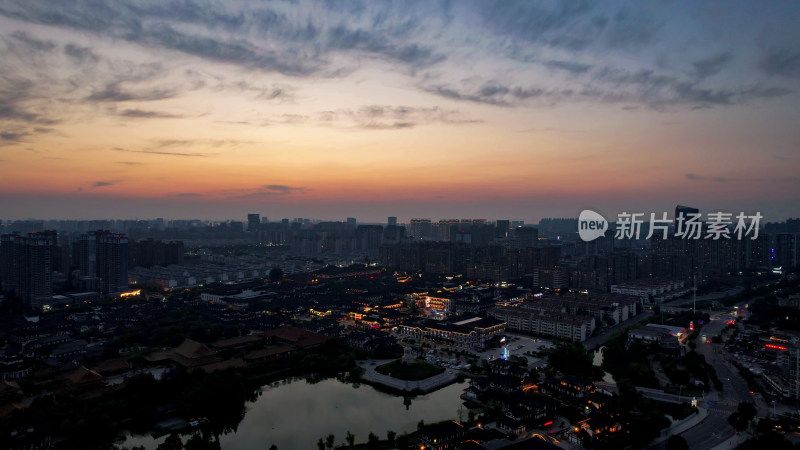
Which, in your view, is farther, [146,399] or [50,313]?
[50,313]

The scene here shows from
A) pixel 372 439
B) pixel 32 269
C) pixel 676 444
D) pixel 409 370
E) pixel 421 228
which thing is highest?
A: pixel 421 228

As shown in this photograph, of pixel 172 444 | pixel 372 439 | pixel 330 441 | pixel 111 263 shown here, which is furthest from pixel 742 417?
pixel 111 263

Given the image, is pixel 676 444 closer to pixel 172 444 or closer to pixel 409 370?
pixel 409 370

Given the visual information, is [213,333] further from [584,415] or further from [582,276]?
[582,276]

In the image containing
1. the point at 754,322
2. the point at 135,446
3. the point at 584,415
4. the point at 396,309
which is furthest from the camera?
the point at 396,309

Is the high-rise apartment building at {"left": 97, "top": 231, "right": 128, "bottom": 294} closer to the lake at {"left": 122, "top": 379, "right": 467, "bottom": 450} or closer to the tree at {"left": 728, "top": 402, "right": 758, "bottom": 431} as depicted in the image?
the lake at {"left": 122, "top": 379, "right": 467, "bottom": 450}

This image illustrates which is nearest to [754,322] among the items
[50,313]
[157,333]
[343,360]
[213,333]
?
[343,360]
